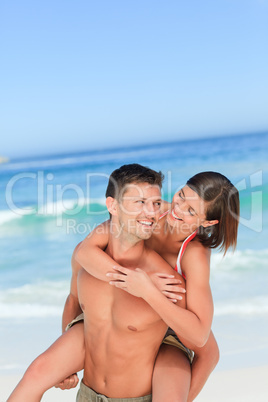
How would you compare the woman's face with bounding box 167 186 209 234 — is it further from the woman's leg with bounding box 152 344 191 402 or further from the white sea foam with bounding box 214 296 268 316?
the white sea foam with bounding box 214 296 268 316

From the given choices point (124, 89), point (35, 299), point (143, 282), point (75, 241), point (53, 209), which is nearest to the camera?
point (143, 282)

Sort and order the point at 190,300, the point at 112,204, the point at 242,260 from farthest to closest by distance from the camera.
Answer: the point at 242,260 → the point at 112,204 → the point at 190,300

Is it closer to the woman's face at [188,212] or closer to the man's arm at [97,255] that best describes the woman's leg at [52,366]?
the man's arm at [97,255]

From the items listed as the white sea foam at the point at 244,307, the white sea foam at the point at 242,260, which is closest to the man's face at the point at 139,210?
the white sea foam at the point at 244,307

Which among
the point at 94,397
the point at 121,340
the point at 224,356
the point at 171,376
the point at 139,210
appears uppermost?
the point at 139,210

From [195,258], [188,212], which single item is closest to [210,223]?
[188,212]

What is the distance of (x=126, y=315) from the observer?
258cm

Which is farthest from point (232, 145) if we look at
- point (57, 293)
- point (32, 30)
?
point (57, 293)

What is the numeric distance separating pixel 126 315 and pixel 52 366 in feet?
1.49

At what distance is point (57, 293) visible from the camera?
7484 mm

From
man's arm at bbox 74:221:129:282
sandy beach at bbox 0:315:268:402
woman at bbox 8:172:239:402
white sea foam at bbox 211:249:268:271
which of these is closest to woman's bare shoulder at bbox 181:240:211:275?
woman at bbox 8:172:239:402

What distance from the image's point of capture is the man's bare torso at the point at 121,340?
101 inches

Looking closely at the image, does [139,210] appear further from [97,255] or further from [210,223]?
[210,223]

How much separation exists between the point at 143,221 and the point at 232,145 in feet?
73.6
